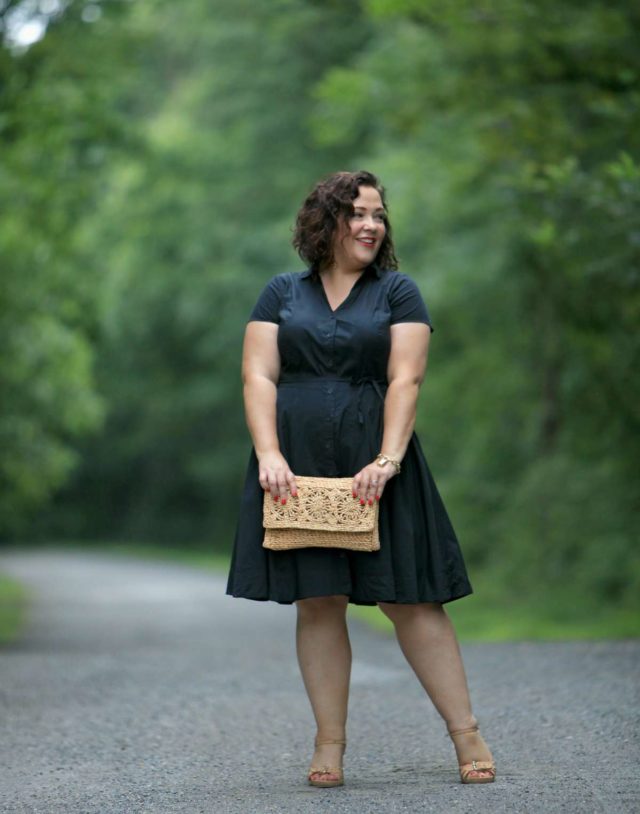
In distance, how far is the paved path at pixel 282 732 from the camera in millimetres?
4797

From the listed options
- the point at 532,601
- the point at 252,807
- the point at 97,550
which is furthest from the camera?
the point at 97,550

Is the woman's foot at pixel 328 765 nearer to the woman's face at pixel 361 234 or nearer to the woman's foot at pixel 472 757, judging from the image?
the woman's foot at pixel 472 757

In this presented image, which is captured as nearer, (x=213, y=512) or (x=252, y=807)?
(x=252, y=807)

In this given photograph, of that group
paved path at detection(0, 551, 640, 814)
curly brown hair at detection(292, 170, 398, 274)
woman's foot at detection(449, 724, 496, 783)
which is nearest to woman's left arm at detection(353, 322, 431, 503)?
curly brown hair at detection(292, 170, 398, 274)

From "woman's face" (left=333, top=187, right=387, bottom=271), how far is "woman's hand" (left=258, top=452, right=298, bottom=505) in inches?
29.7

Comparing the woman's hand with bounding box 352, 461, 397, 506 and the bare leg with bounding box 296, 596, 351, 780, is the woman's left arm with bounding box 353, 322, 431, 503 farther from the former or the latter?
the bare leg with bounding box 296, 596, 351, 780

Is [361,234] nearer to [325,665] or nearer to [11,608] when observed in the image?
[325,665]

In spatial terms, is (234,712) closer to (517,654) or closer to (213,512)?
(517,654)

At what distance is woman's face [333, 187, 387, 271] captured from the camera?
5.14 meters

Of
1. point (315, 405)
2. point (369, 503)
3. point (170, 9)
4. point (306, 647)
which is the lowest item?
point (306, 647)

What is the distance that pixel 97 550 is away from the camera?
42.9m

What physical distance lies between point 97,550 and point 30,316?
2538 cm

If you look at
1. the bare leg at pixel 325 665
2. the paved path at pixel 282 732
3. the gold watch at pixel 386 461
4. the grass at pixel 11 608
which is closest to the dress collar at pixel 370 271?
the gold watch at pixel 386 461

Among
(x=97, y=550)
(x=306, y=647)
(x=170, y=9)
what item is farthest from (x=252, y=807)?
(x=97, y=550)
